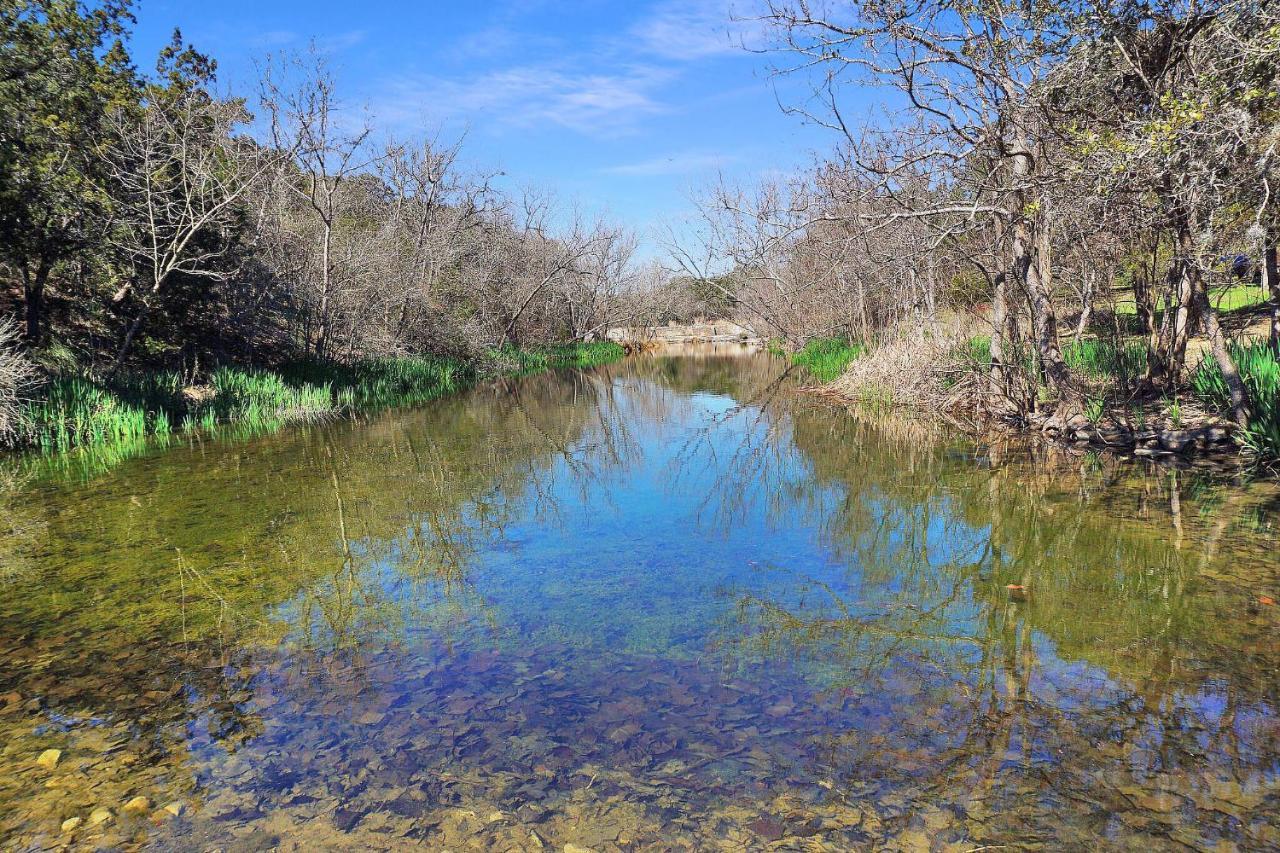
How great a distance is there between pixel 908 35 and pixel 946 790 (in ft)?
25.7

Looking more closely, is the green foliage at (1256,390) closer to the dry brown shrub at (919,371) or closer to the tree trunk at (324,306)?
the dry brown shrub at (919,371)

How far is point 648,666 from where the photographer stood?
148 inches

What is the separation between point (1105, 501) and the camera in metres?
6.60

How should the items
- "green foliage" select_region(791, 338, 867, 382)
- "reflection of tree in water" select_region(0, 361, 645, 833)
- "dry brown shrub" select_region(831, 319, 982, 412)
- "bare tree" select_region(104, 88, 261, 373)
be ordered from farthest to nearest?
"green foliage" select_region(791, 338, 867, 382) → "bare tree" select_region(104, 88, 261, 373) → "dry brown shrub" select_region(831, 319, 982, 412) → "reflection of tree in water" select_region(0, 361, 645, 833)

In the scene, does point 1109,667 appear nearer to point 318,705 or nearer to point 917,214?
point 318,705

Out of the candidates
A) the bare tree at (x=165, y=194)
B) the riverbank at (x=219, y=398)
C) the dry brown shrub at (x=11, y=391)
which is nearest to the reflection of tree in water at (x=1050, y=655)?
the dry brown shrub at (x=11, y=391)

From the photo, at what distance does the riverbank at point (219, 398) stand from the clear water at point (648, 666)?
118 inches

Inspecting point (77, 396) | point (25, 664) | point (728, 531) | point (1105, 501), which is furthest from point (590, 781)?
point (77, 396)

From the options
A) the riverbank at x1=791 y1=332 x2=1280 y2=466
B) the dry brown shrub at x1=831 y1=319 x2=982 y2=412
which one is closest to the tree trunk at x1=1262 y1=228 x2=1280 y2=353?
the riverbank at x1=791 y1=332 x2=1280 y2=466

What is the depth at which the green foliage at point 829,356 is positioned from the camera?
56.4 ft

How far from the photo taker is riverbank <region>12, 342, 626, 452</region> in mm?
10117

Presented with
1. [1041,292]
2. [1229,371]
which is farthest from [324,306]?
[1229,371]

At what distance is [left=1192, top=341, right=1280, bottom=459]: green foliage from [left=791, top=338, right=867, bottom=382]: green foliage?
7.95 m

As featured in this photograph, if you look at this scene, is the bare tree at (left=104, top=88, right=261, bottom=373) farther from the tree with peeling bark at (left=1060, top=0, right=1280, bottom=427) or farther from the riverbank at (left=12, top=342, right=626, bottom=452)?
the tree with peeling bark at (left=1060, top=0, right=1280, bottom=427)
